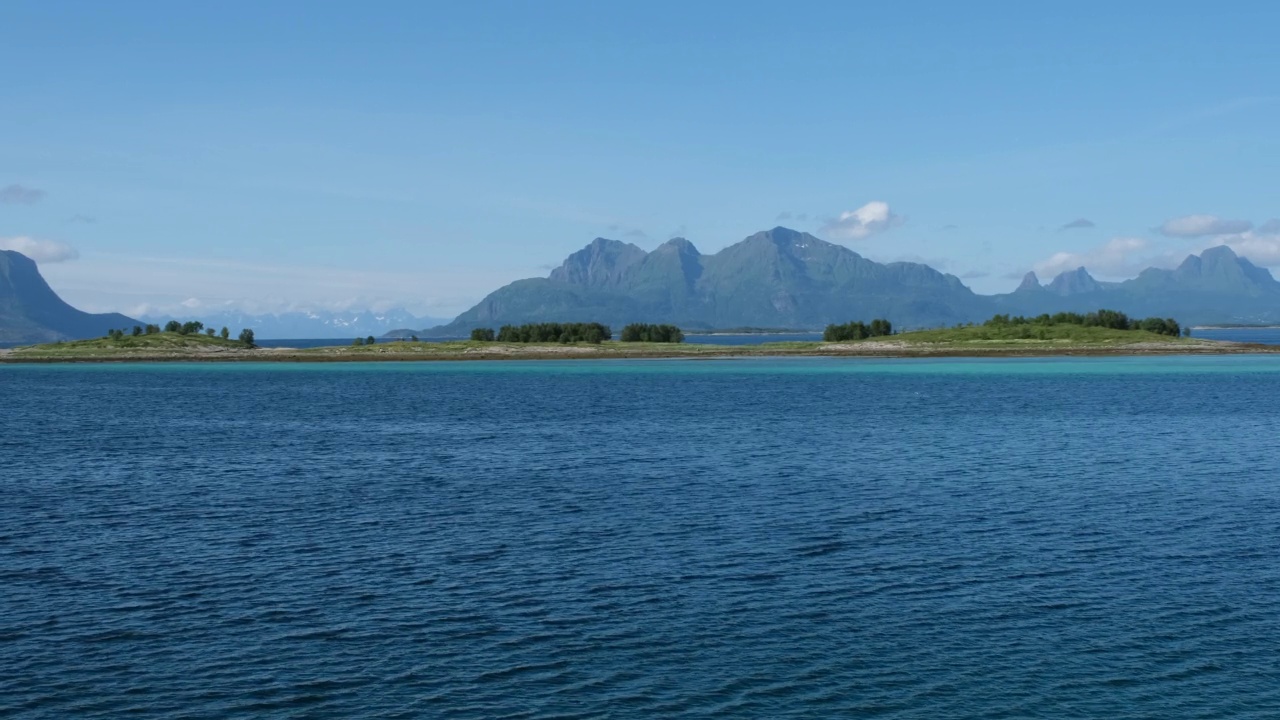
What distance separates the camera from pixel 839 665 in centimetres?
2603

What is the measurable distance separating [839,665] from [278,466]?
43.7 meters

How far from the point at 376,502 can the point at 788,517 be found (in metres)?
18.1

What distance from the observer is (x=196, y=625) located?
29312 mm

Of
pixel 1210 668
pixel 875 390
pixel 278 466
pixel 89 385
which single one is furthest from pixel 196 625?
pixel 89 385

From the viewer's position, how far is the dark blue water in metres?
24.7

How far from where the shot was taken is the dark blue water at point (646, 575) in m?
24.7

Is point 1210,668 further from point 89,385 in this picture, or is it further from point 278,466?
point 89,385

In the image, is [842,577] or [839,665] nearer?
[839,665]

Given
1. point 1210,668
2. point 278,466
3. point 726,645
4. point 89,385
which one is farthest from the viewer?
point 89,385

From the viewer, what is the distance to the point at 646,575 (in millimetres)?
34438

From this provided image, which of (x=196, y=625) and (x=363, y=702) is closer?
(x=363, y=702)

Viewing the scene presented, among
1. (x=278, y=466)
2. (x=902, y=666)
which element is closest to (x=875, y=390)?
(x=278, y=466)

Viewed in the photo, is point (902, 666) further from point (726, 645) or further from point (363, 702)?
point (363, 702)

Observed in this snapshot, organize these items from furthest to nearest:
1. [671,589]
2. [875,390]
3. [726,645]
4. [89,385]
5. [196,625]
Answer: [89,385] < [875,390] < [671,589] < [196,625] < [726,645]
